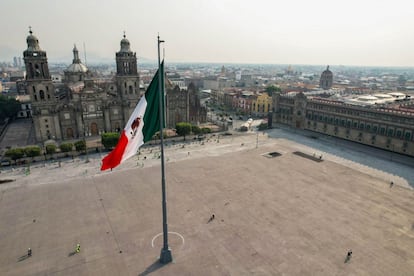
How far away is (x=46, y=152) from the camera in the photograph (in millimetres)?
62625

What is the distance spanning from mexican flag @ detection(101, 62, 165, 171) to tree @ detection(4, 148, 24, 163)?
47.7m

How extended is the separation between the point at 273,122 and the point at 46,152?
3082 inches

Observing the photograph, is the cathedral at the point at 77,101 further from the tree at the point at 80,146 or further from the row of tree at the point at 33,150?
the tree at the point at 80,146

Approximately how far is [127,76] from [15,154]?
37096 millimetres

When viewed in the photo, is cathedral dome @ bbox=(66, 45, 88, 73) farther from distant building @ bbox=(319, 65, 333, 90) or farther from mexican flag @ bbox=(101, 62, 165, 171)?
distant building @ bbox=(319, 65, 333, 90)

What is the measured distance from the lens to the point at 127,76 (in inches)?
3236

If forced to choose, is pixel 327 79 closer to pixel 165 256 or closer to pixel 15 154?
pixel 15 154

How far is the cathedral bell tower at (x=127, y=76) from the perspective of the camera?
80.5 metres

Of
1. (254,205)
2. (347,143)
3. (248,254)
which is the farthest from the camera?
(347,143)

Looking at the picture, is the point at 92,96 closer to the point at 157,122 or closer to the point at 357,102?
the point at 157,122

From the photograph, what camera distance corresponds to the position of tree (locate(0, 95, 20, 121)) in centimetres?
9956

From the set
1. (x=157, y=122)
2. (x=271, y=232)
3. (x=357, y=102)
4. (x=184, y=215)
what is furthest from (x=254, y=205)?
(x=357, y=102)

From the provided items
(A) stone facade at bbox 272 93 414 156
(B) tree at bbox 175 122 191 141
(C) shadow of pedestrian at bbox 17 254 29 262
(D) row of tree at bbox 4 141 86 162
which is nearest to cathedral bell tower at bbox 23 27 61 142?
(D) row of tree at bbox 4 141 86 162

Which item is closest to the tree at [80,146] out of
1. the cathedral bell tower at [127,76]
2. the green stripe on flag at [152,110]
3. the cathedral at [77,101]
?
the cathedral at [77,101]
